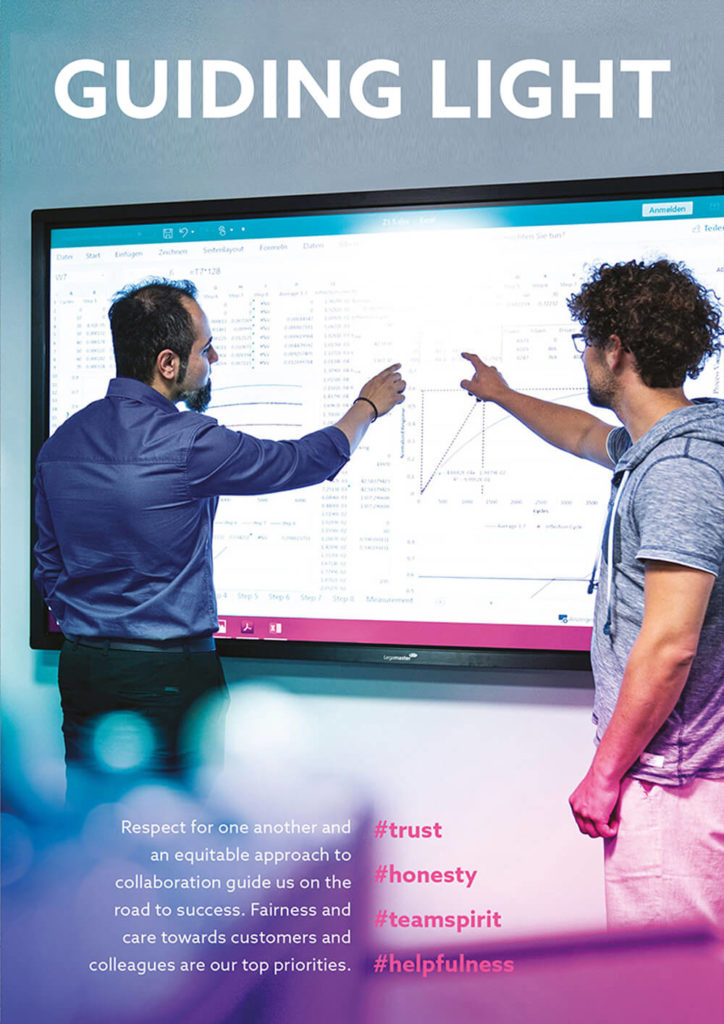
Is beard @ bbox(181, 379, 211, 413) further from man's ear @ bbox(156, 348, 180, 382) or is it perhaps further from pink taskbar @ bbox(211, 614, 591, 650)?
pink taskbar @ bbox(211, 614, 591, 650)

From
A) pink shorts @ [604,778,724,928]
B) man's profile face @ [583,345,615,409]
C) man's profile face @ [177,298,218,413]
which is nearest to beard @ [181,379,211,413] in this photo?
man's profile face @ [177,298,218,413]

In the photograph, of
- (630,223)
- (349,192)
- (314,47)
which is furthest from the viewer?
(314,47)

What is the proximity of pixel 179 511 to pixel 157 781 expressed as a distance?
64 centimetres

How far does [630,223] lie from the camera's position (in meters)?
1.73

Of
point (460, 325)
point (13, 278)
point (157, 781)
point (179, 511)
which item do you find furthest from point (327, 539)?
point (13, 278)

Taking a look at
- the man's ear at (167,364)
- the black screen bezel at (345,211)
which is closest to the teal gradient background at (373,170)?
the black screen bezel at (345,211)

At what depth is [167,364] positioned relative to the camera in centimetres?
186

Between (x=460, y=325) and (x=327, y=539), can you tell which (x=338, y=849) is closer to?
(x=327, y=539)

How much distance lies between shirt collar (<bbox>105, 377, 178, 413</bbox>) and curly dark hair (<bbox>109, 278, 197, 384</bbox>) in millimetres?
25

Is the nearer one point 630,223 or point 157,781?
point 630,223

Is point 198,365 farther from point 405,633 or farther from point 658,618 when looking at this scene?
point 658,618

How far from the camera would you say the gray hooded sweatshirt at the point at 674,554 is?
1275 mm

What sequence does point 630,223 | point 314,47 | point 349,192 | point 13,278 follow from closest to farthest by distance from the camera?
point 630,223, point 349,192, point 314,47, point 13,278

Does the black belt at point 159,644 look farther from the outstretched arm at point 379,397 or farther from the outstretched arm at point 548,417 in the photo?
the outstretched arm at point 548,417
